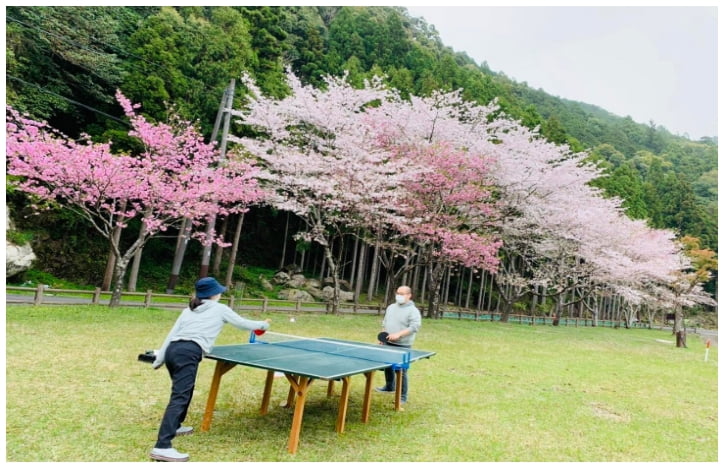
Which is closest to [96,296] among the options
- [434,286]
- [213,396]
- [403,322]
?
[213,396]

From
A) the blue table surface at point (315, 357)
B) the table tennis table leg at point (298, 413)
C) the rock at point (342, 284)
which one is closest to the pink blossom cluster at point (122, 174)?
the blue table surface at point (315, 357)

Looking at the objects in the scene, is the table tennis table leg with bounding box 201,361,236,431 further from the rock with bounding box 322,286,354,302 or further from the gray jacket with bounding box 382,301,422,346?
the rock with bounding box 322,286,354,302

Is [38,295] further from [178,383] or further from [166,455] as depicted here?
[166,455]

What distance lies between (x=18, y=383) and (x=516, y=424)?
569 cm

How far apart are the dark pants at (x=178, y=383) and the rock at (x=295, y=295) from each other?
21237mm

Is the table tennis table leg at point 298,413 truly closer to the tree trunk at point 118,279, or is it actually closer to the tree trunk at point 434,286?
the tree trunk at point 118,279

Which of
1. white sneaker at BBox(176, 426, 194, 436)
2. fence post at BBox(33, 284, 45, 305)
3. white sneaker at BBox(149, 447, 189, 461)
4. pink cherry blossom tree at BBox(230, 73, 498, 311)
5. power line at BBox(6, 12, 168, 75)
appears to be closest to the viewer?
white sneaker at BBox(149, 447, 189, 461)

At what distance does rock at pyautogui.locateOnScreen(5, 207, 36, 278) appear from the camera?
52.6 ft

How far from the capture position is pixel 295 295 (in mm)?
25500

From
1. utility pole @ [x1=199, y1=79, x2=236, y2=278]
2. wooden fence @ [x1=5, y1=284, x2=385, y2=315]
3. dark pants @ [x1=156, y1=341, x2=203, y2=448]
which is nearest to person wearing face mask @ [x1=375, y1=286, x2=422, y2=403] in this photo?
dark pants @ [x1=156, y1=341, x2=203, y2=448]

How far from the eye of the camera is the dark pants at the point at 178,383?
147 inches

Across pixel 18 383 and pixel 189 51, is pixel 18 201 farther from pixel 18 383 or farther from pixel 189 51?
pixel 18 383

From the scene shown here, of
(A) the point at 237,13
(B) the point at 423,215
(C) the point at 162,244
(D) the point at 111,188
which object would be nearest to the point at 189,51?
(A) the point at 237,13

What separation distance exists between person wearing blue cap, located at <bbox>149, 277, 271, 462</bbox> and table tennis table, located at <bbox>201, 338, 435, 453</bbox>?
0.31 meters
